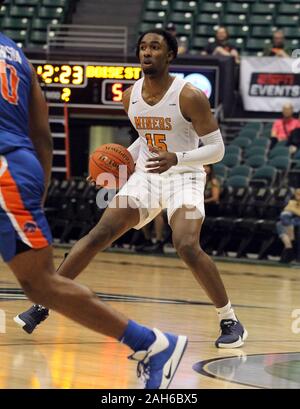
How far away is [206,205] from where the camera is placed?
17.3 metres

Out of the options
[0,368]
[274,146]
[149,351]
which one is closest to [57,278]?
[149,351]

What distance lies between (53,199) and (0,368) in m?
13.3

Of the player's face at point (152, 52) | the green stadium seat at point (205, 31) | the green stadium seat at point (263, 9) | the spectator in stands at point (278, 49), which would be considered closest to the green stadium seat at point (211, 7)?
the green stadium seat at point (205, 31)

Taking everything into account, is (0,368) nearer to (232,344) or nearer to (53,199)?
(232,344)

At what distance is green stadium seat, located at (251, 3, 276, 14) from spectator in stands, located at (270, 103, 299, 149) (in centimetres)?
411

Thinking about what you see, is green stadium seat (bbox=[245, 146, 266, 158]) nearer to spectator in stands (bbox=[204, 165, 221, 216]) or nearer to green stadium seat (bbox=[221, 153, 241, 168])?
green stadium seat (bbox=[221, 153, 241, 168])

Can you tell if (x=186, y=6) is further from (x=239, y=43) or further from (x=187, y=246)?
(x=187, y=246)

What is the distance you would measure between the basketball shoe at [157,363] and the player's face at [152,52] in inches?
102

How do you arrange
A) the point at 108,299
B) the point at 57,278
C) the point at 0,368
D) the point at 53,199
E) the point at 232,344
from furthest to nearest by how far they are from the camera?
the point at 53,199 → the point at 108,299 → the point at 232,344 → the point at 0,368 → the point at 57,278

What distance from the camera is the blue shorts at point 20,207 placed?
480 centimetres

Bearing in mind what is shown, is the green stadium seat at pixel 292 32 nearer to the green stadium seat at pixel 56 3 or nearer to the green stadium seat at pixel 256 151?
the green stadium seat at pixel 256 151

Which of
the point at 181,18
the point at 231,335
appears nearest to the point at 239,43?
the point at 181,18

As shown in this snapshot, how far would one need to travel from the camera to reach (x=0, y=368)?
225 inches

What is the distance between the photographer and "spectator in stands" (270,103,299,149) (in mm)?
17719
